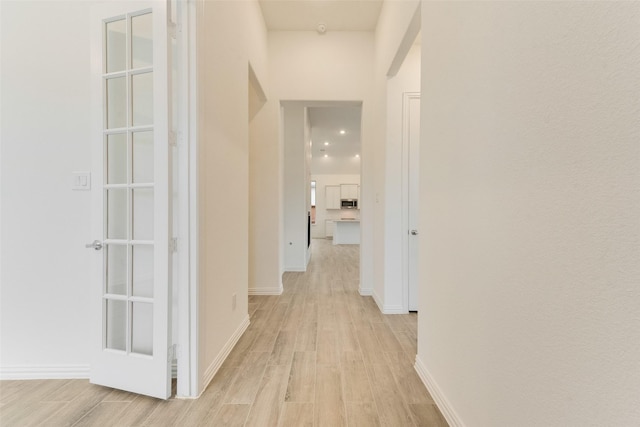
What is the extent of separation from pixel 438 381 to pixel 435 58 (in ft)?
6.15

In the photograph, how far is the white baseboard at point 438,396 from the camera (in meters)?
1.40

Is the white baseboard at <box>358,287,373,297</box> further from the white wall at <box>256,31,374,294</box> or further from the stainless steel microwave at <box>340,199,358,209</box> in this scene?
the stainless steel microwave at <box>340,199,358,209</box>

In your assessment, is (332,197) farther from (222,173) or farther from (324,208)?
(222,173)

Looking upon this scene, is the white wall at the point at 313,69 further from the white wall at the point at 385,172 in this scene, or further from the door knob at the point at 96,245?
the door knob at the point at 96,245

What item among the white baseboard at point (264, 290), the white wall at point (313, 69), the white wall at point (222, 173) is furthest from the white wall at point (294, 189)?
the white wall at point (222, 173)

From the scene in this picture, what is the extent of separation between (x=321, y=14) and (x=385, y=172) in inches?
81.9

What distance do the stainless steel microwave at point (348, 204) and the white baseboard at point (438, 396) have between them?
30.7ft

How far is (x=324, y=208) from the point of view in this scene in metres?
11.3

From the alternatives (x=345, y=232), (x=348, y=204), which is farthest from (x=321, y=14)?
(x=348, y=204)

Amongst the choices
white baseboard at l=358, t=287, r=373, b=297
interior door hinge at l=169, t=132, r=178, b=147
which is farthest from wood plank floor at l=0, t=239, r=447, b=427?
interior door hinge at l=169, t=132, r=178, b=147

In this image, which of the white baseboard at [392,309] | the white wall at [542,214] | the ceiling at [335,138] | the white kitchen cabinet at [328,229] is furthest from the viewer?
the white kitchen cabinet at [328,229]

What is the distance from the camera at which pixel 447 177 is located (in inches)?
60.0

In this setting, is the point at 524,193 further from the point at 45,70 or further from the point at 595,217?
the point at 45,70

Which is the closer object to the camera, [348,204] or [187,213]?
[187,213]
